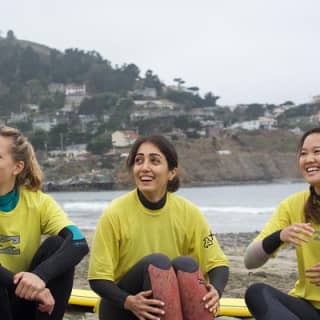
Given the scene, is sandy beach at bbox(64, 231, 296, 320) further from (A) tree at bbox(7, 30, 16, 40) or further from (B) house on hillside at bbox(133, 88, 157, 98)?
(A) tree at bbox(7, 30, 16, 40)

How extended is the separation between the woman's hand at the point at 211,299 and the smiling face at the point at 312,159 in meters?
0.76

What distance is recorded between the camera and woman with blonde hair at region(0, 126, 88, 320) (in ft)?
9.86

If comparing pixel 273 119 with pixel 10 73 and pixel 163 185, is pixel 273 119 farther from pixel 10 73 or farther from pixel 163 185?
pixel 163 185

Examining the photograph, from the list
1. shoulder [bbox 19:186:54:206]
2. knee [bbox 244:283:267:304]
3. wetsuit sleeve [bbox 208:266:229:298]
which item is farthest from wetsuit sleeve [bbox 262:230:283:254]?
shoulder [bbox 19:186:54:206]

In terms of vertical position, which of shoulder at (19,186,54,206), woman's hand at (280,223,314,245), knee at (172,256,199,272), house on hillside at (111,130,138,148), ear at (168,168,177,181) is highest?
ear at (168,168,177,181)

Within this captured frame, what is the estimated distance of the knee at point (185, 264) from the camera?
296cm

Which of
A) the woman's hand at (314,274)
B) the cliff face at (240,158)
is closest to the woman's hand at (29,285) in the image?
the woman's hand at (314,274)

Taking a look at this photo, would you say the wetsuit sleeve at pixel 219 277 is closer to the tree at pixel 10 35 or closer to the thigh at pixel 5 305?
the thigh at pixel 5 305

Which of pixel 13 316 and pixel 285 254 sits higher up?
pixel 13 316

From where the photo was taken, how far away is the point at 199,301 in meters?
2.96

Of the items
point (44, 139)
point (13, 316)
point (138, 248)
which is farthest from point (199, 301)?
point (44, 139)

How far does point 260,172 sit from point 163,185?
11226cm

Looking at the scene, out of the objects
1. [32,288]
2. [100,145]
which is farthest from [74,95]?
[32,288]

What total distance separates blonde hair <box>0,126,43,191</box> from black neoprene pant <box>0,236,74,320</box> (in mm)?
393
